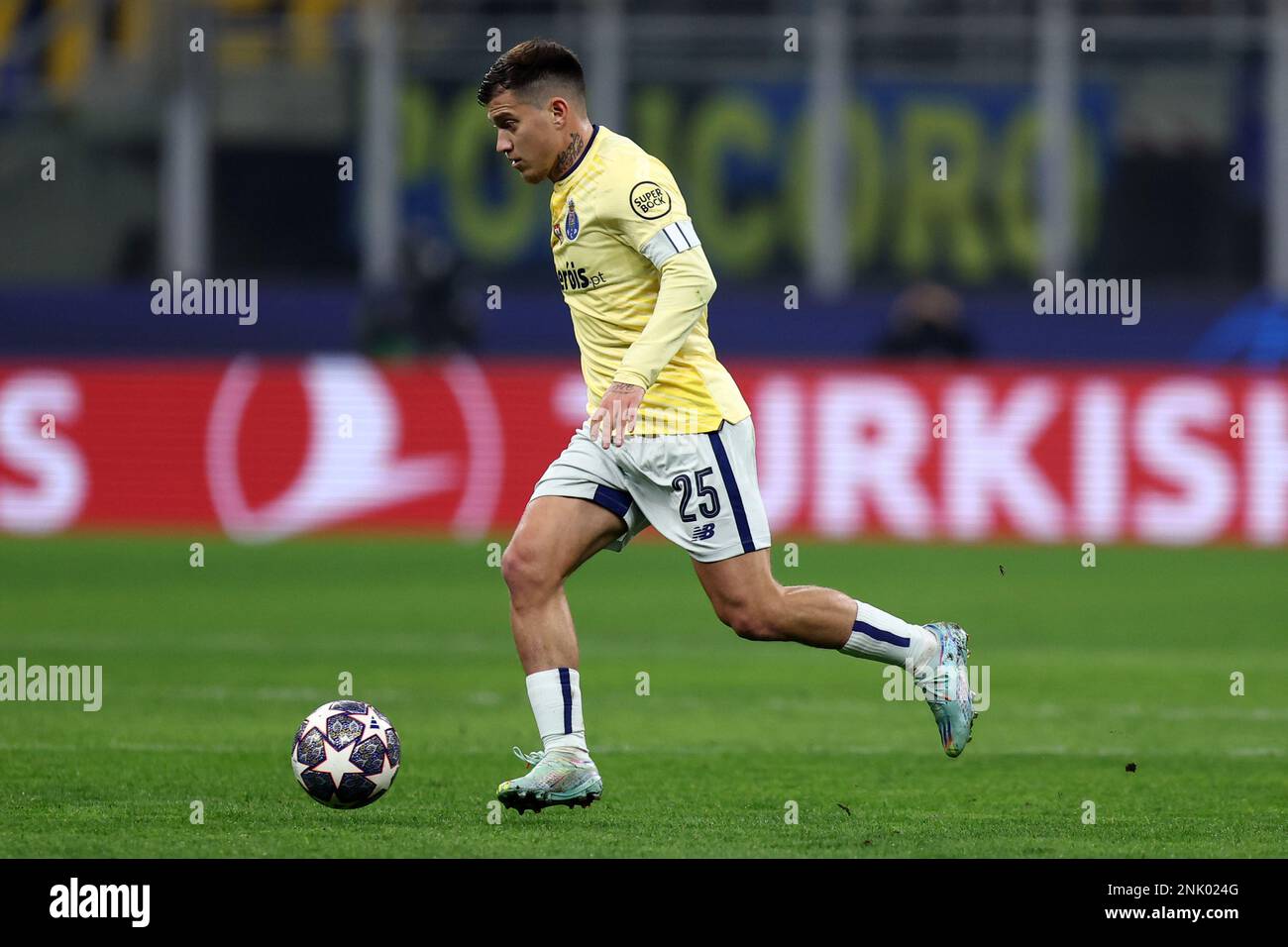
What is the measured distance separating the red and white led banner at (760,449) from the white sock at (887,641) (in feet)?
34.2

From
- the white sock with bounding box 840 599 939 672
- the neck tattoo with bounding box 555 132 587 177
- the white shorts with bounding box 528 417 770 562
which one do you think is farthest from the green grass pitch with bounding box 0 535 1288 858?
the neck tattoo with bounding box 555 132 587 177

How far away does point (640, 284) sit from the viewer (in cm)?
742

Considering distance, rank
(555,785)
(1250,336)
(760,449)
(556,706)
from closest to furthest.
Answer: (555,785) < (556,706) < (760,449) < (1250,336)

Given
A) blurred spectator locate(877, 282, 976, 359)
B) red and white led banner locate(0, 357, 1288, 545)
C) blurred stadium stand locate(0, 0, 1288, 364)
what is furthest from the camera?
blurred stadium stand locate(0, 0, 1288, 364)

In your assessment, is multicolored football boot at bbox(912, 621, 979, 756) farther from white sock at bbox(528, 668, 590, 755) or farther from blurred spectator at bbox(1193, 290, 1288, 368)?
blurred spectator at bbox(1193, 290, 1288, 368)

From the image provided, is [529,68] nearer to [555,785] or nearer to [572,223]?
[572,223]

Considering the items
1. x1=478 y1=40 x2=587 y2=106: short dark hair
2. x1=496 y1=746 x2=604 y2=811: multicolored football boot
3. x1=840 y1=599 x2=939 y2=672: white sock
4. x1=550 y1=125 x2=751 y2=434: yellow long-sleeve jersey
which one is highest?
x1=478 y1=40 x2=587 y2=106: short dark hair

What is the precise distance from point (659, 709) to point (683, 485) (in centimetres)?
316

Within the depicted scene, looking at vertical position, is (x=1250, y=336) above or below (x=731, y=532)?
above

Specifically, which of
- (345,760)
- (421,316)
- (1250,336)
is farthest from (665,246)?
(1250,336)

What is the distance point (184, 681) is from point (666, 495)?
4.47m

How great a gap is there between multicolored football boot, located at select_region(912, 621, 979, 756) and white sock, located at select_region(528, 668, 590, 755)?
1.21 m

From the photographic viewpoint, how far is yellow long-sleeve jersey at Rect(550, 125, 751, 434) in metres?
7.16
